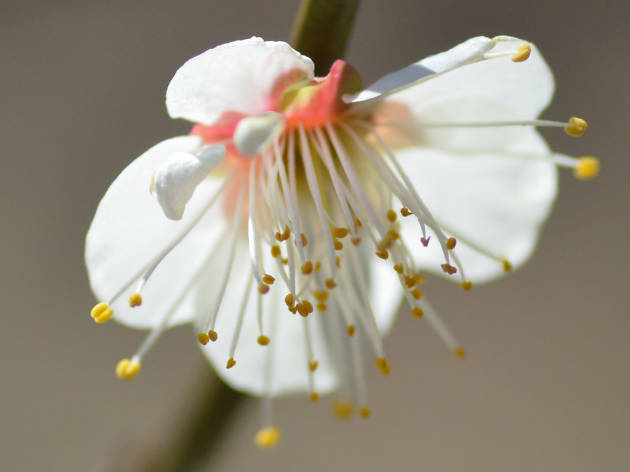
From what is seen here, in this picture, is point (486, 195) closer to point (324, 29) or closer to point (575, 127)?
point (575, 127)

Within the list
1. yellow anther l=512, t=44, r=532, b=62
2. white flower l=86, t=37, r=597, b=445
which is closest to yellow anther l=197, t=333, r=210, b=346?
white flower l=86, t=37, r=597, b=445

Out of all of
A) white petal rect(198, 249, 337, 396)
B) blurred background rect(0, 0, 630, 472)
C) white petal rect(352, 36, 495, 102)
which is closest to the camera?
white petal rect(352, 36, 495, 102)

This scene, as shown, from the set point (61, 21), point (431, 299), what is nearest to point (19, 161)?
point (61, 21)

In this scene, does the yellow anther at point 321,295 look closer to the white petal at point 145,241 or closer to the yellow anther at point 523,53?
the white petal at point 145,241

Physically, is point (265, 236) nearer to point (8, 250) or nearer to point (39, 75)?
point (8, 250)

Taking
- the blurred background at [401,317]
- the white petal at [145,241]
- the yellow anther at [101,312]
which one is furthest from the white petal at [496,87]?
the blurred background at [401,317]

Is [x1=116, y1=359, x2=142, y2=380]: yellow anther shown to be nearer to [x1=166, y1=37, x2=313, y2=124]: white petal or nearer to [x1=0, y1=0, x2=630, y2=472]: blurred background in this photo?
[x1=166, y1=37, x2=313, y2=124]: white petal
